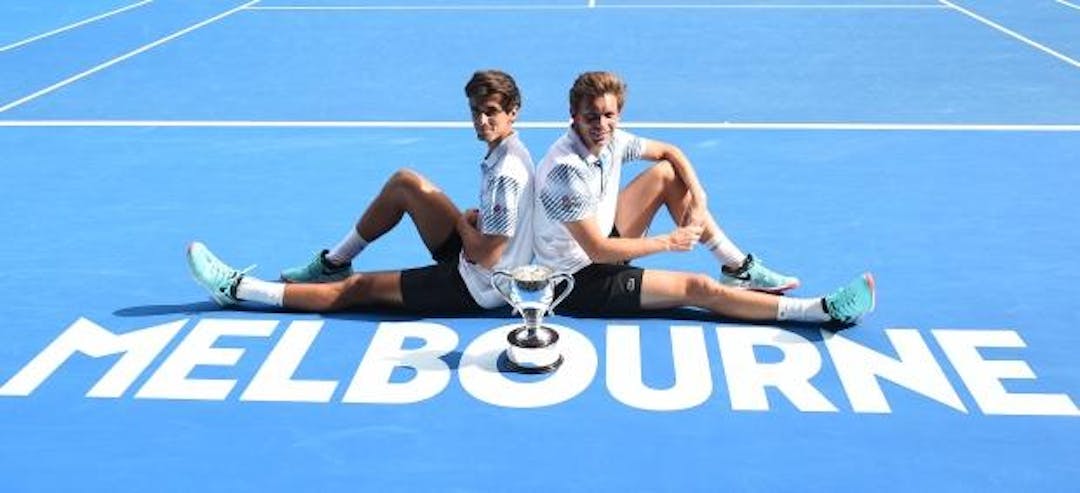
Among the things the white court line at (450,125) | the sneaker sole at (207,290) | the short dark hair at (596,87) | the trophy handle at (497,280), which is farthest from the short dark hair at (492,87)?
the white court line at (450,125)

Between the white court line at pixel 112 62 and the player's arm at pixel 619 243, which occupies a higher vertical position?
the white court line at pixel 112 62

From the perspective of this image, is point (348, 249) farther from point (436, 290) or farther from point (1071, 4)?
point (1071, 4)

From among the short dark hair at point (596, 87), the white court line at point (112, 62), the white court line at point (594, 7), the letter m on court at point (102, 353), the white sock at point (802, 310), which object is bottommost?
the letter m on court at point (102, 353)

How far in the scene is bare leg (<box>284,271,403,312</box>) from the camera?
5105mm

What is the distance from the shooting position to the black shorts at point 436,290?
4.98 m

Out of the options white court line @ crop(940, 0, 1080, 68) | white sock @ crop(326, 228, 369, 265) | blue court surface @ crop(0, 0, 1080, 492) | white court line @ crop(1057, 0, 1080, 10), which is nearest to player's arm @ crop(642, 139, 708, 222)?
blue court surface @ crop(0, 0, 1080, 492)

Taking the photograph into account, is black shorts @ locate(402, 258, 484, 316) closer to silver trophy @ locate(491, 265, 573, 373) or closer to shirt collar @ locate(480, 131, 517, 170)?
silver trophy @ locate(491, 265, 573, 373)

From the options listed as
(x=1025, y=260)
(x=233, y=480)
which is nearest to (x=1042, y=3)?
(x=1025, y=260)

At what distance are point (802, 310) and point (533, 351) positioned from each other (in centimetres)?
121

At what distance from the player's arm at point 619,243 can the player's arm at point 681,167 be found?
309mm

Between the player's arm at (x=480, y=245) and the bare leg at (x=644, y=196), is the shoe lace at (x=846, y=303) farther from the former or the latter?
the player's arm at (x=480, y=245)

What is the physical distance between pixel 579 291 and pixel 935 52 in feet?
24.8

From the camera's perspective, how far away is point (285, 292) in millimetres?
5121

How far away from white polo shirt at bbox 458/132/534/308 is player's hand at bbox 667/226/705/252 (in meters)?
0.58
